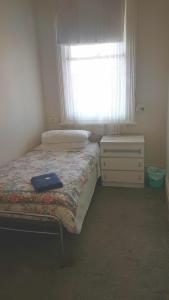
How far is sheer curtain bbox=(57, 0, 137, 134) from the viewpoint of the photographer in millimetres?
3143

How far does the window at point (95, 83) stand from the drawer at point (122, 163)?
637 mm

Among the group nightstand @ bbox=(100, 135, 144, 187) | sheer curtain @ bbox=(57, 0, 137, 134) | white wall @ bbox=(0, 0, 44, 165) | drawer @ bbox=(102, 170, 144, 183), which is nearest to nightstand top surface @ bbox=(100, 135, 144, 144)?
nightstand @ bbox=(100, 135, 144, 187)

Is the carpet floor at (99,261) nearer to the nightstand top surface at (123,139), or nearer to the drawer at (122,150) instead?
the drawer at (122,150)

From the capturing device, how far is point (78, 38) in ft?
10.4

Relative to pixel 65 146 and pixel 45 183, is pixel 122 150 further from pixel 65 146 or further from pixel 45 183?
pixel 45 183

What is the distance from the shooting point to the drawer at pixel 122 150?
10.0ft

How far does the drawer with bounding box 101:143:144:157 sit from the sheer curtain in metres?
0.45

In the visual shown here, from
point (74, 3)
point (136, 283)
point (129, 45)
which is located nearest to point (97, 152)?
point (129, 45)

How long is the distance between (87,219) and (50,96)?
6.68ft

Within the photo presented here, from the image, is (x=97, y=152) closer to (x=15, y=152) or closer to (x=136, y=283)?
(x=15, y=152)

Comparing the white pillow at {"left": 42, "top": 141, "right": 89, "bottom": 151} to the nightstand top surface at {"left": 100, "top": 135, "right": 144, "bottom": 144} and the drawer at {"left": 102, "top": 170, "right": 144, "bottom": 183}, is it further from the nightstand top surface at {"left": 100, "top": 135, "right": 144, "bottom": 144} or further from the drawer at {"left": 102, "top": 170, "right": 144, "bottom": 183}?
the drawer at {"left": 102, "top": 170, "right": 144, "bottom": 183}

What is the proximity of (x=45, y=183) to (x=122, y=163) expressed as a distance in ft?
4.60

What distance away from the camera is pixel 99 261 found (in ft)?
6.39

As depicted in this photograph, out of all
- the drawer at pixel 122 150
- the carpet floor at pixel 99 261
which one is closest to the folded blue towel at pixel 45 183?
the carpet floor at pixel 99 261
